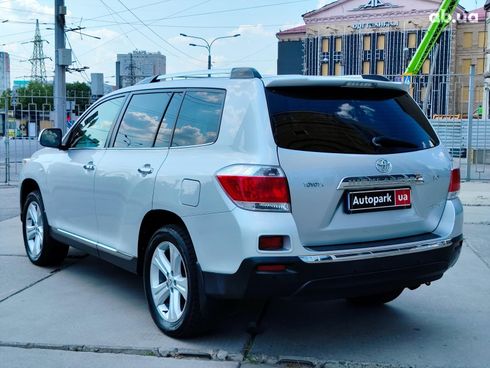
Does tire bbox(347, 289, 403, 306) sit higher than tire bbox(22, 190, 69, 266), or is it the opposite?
tire bbox(22, 190, 69, 266)

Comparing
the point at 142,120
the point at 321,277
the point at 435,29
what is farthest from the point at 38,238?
the point at 435,29

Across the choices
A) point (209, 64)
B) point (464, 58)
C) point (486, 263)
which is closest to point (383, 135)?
point (486, 263)

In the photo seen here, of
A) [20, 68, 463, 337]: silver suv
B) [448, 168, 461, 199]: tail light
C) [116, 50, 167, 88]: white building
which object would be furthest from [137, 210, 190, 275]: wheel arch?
[116, 50, 167, 88]: white building

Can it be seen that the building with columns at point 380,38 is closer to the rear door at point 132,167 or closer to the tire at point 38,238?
the tire at point 38,238

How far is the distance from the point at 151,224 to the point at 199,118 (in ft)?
2.91

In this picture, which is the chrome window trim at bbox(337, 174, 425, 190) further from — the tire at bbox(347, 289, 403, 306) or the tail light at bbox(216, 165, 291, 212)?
the tire at bbox(347, 289, 403, 306)

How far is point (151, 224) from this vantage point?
4395 millimetres

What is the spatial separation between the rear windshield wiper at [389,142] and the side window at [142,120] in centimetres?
165

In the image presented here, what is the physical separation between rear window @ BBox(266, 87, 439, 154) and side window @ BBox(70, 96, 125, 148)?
1.97 metres

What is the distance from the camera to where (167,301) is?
14.0 ft

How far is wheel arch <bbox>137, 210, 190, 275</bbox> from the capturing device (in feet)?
13.5

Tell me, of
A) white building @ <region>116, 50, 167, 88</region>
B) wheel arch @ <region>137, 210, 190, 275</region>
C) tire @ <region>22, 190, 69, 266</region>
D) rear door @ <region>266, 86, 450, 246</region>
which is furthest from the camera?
white building @ <region>116, 50, 167, 88</region>

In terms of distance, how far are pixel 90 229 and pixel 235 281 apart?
212 centimetres

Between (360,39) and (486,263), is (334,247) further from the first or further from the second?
(360,39)
